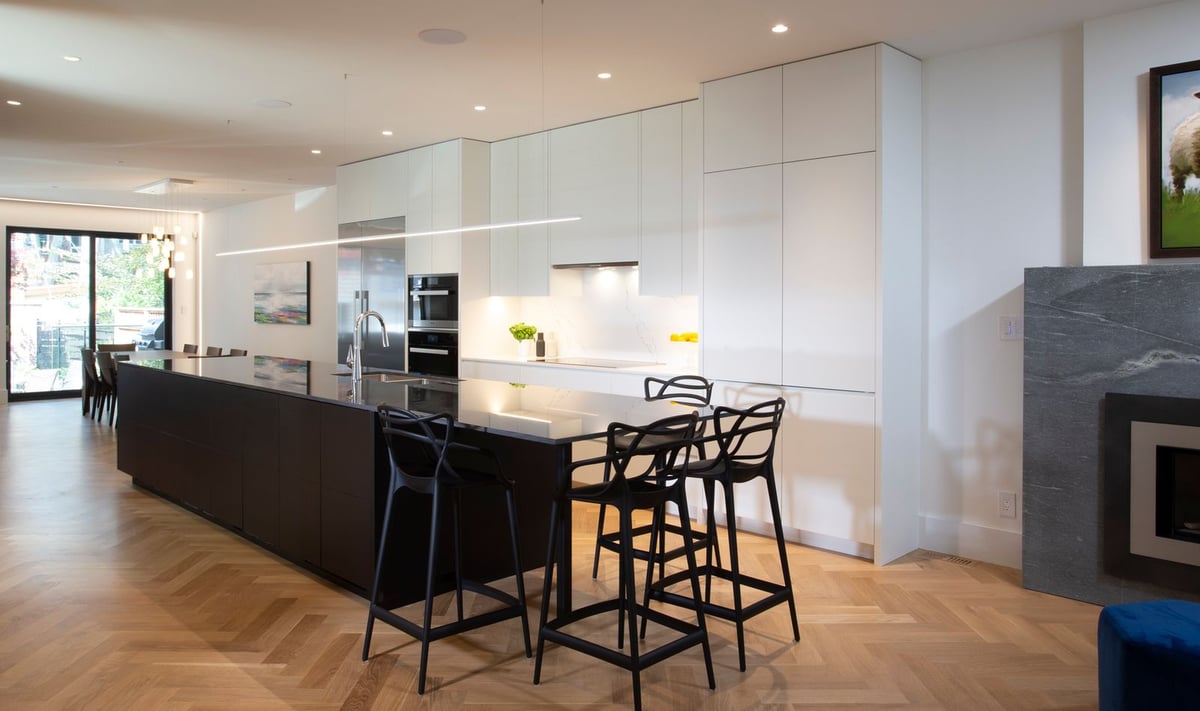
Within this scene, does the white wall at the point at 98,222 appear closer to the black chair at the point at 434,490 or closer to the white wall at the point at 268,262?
the white wall at the point at 268,262

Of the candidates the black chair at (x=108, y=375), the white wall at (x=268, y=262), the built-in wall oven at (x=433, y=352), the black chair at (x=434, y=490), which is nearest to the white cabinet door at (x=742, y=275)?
the black chair at (x=434, y=490)

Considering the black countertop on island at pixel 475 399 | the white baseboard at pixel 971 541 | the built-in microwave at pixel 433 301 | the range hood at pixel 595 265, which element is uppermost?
the range hood at pixel 595 265

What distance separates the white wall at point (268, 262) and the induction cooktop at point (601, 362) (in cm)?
380

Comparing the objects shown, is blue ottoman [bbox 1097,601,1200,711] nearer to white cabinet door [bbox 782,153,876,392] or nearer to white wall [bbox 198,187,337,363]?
white cabinet door [bbox 782,153,876,392]

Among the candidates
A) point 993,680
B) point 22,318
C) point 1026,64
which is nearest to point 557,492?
point 993,680

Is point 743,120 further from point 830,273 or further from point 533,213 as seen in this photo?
point 533,213

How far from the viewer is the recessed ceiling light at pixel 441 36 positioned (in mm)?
4227

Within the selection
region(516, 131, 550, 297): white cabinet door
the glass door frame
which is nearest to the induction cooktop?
region(516, 131, 550, 297): white cabinet door

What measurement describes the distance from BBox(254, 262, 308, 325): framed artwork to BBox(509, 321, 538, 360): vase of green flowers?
418 cm

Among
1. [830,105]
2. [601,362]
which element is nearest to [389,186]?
[601,362]

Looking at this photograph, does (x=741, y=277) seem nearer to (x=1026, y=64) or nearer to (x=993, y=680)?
(x=1026, y=64)

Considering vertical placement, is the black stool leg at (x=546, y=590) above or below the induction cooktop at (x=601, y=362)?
below

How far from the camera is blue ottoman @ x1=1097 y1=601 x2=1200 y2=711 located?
2305 mm

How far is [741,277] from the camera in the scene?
4.86 metres
